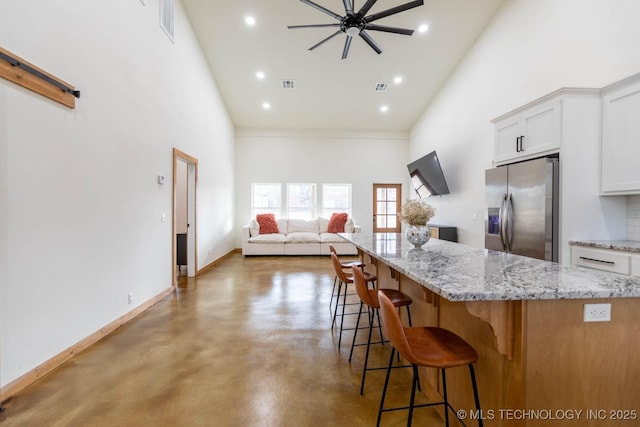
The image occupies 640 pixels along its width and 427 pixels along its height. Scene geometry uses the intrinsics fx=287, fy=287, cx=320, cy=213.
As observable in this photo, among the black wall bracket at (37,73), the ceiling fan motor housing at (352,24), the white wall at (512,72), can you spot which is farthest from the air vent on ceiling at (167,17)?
the white wall at (512,72)

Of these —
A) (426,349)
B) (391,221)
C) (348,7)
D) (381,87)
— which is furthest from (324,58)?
(426,349)

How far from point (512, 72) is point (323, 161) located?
4.71m

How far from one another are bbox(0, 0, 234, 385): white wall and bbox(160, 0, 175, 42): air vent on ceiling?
0.13 m

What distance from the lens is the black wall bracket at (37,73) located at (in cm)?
176

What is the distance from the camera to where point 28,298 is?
6.34ft

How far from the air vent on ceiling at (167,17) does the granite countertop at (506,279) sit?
166 inches

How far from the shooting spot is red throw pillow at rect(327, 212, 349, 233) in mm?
7605

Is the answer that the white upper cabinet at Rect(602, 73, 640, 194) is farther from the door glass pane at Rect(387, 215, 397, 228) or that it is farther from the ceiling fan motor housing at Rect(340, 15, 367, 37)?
the door glass pane at Rect(387, 215, 397, 228)

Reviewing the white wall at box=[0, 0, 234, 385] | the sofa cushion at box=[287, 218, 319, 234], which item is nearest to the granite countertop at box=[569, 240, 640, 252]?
the white wall at box=[0, 0, 234, 385]

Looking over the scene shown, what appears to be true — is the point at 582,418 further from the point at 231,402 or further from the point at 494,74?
the point at 494,74

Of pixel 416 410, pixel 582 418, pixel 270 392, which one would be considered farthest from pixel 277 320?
pixel 582 418

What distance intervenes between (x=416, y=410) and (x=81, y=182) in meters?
3.01

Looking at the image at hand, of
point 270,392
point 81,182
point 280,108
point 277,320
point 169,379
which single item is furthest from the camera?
point 280,108

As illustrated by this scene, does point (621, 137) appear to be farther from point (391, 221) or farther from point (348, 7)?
point (391, 221)
